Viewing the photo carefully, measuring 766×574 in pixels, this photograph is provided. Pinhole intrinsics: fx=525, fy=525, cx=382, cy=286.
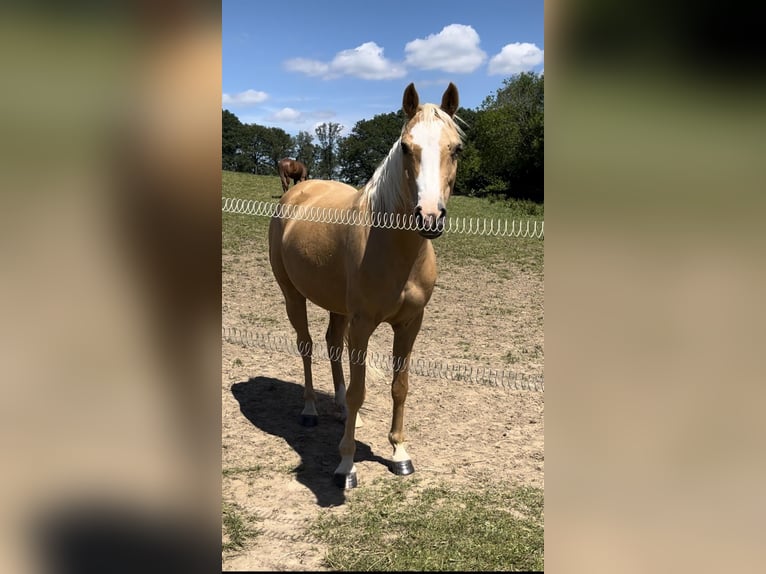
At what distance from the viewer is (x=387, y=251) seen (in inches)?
127

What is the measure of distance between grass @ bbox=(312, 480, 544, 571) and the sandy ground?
0.13 metres

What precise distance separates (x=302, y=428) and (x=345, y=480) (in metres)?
1.01

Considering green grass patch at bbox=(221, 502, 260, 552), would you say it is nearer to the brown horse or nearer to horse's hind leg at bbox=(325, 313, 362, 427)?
horse's hind leg at bbox=(325, 313, 362, 427)

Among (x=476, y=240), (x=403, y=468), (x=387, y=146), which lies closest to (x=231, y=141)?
(x=387, y=146)

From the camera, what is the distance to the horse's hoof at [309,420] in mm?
4465

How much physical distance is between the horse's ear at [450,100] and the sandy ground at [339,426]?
238 centimetres

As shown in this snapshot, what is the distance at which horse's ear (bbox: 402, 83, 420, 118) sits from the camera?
2.83m
